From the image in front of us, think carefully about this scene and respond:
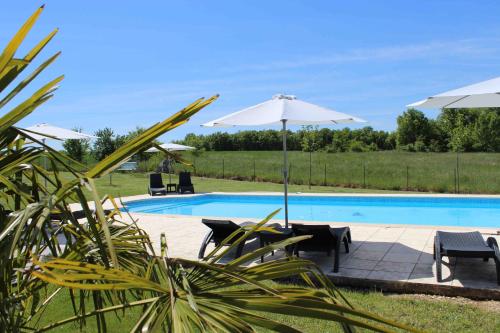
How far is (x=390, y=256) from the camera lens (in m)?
6.72

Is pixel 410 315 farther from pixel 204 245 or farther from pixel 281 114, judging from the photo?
pixel 281 114

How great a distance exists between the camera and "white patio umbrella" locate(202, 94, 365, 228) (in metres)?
7.72

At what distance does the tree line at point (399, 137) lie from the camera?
49309 millimetres

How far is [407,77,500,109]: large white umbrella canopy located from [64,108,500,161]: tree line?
35150mm

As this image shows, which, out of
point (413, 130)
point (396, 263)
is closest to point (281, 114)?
point (396, 263)

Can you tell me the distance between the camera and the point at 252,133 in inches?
2174

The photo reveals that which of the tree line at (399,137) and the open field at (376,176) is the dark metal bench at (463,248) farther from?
the tree line at (399,137)

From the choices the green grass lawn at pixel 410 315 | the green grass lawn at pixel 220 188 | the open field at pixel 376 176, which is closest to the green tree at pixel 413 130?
the open field at pixel 376 176

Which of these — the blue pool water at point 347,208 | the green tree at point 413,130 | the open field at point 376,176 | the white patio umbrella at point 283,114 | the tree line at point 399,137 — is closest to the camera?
the white patio umbrella at point 283,114

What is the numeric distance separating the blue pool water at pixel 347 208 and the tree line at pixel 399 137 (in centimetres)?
2613

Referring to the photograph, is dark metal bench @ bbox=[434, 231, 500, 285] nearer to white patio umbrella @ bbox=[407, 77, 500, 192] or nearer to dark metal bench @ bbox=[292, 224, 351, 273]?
dark metal bench @ bbox=[292, 224, 351, 273]

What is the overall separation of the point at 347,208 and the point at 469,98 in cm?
768

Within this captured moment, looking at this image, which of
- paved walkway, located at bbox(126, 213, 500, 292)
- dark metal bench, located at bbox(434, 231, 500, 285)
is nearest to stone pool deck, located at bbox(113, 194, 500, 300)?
paved walkway, located at bbox(126, 213, 500, 292)

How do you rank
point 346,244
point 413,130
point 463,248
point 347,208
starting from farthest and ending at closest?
point 413,130 → point 347,208 → point 346,244 → point 463,248
